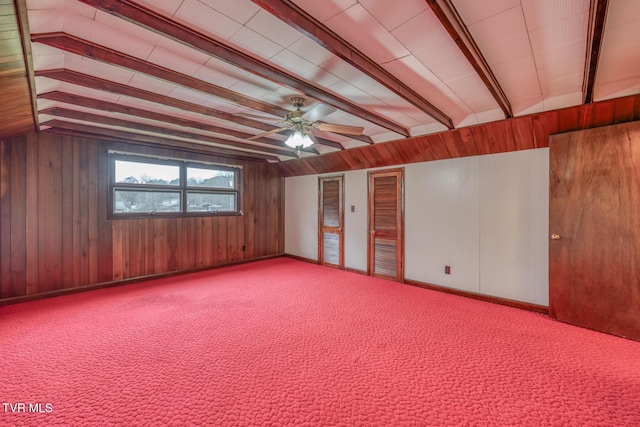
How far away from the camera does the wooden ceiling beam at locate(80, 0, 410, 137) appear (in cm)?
147

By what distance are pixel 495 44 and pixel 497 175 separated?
206 centimetres

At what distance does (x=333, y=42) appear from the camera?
1788 millimetres

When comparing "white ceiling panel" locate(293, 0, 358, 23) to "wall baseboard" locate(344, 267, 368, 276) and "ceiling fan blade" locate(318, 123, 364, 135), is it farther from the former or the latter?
"wall baseboard" locate(344, 267, 368, 276)

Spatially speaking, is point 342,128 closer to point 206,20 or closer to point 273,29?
point 273,29

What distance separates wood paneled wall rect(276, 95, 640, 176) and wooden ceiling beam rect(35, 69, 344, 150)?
1877 millimetres

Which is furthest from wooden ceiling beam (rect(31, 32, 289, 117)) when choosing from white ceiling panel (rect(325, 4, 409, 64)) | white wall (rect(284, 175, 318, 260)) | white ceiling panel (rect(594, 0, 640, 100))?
white wall (rect(284, 175, 318, 260))

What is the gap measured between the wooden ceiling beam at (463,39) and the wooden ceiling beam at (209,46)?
1167 millimetres

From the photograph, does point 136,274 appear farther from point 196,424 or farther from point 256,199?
point 196,424

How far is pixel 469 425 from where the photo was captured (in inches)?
61.5

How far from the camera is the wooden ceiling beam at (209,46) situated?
1.47 meters

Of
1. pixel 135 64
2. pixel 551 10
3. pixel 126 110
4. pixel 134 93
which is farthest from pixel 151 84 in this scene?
pixel 551 10

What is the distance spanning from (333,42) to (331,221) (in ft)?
13.3

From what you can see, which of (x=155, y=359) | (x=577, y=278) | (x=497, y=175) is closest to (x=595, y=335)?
(x=577, y=278)

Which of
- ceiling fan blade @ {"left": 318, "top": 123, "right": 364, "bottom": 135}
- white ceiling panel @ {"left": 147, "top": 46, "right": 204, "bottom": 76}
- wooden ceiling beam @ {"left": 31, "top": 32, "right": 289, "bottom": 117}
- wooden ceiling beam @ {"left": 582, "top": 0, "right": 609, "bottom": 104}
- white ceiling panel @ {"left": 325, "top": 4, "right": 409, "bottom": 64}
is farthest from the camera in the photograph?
ceiling fan blade @ {"left": 318, "top": 123, "right": 364, "bottom": 135}
